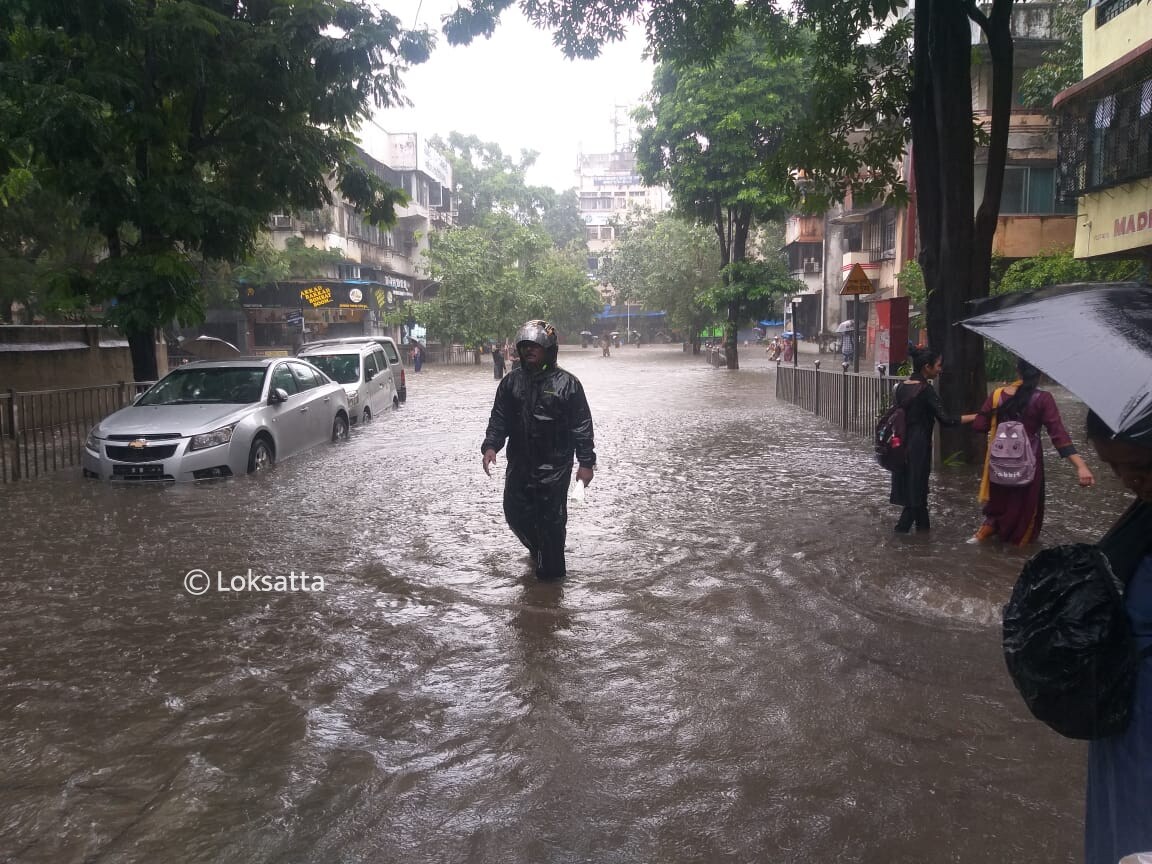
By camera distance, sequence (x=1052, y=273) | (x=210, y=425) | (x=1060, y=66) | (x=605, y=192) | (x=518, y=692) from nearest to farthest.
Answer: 1. (x=518, y=692)
2. (x=210, y=425)
3. (x=1052, y=273)
4. (x=1060, y=66)
5. (x=605, y=192)

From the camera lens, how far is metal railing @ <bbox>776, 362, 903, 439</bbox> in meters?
14.3

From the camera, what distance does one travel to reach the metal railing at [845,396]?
A: 563 inches

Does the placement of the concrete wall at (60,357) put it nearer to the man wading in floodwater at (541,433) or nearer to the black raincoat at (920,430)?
the man wading in floodwater at (541,433)

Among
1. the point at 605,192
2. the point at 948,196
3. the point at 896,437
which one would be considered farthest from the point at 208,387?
the point at 605,192

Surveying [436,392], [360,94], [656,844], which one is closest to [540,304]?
[436,392]

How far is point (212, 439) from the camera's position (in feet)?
33.7

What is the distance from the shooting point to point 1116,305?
234 cm

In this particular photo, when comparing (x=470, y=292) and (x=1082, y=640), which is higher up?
(x=470, y=292)

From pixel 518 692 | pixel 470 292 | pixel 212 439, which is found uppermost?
pixel 470 292

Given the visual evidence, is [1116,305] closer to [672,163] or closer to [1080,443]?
[1080,443]

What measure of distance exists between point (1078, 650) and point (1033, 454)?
17.3ft

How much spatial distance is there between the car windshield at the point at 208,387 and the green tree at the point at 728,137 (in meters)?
20.3

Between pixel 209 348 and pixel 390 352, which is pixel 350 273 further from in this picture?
pixel 390 352

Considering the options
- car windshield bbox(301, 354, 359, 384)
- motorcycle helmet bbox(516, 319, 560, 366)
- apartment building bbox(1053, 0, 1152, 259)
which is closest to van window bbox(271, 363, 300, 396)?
car windshield bbox(301, 354, 359, 384)
